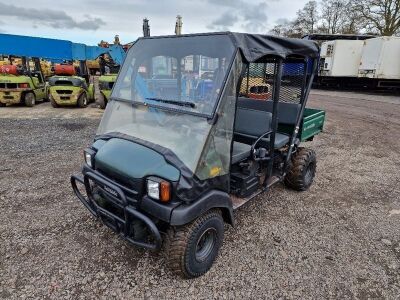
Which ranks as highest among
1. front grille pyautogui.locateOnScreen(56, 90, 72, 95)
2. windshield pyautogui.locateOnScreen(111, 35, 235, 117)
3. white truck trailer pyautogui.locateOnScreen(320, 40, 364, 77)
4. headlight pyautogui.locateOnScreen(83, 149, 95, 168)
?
white truck trailer pyautogui.locateOnScreen(320, 40, 364, 77)

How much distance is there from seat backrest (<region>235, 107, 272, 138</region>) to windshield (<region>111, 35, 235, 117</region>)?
3.20 feet

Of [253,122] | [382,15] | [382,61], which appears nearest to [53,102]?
[253,122]

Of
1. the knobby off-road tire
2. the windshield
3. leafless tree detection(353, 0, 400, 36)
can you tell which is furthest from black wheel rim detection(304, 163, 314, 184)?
leafless tree detection(353, 0, 400, 36)

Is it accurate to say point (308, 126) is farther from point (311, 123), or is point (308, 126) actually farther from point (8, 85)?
point (8, 85)

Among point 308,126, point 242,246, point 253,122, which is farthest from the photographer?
point 308,126

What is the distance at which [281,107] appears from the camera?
13.8ft

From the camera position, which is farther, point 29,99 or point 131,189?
point 29,99

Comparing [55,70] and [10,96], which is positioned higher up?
[55,70]

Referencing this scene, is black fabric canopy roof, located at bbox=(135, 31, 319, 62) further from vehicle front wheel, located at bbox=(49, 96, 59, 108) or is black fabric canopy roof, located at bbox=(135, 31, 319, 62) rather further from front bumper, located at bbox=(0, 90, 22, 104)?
front bumper, located at bbox=(0, 90, 22, 104)

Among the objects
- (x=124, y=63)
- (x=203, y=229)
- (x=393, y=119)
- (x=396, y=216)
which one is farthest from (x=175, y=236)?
(x=393, y=119)

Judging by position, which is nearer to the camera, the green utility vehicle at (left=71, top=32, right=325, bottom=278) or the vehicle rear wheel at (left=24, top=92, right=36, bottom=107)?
the green utility vehicle at (left=71, top=32, right=325, bottom=278)

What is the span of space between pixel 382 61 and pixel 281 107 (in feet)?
50.5

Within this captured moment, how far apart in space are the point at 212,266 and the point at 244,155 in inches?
45.1

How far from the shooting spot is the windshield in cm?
250
